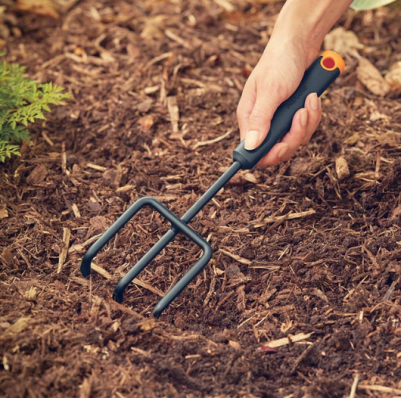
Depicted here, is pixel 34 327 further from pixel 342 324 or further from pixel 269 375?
pixel 342 324

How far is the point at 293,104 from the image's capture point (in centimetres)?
218

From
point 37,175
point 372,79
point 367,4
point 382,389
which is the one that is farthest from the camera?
point 372,79

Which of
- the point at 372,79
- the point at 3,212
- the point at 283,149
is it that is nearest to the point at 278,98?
the point at 283,149

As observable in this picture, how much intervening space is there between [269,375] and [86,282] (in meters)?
0.79

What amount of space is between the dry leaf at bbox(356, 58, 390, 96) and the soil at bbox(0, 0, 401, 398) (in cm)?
4

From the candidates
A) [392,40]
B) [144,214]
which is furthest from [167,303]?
[392,40]

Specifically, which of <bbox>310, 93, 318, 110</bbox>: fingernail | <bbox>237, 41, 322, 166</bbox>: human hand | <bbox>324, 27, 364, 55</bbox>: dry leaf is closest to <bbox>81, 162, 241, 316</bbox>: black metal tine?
<bbox>237, 41, 322, 166</bbox>: human hand

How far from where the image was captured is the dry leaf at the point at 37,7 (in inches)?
140

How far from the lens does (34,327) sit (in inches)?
69.5

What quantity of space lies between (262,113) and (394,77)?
4.21ft

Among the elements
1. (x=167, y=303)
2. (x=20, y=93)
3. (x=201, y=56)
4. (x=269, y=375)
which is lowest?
(x=269, y=375)

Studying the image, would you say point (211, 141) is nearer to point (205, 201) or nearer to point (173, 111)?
point (173, 111)

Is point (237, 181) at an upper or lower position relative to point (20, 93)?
lower

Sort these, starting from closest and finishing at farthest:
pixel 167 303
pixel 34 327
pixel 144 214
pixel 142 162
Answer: pixel 34 327 < pixel 167 303 < pixel 144 214 < pixel 142 162
